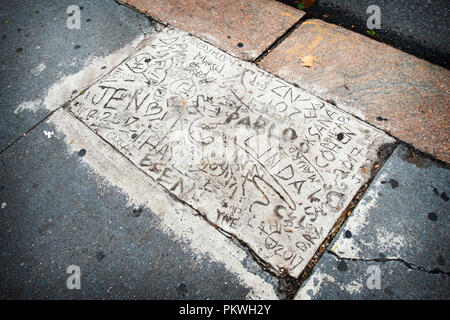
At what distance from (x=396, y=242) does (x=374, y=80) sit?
1.59 meters

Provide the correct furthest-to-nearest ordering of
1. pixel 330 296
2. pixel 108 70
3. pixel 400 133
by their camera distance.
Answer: pixel 108 70
pixel 400 133
pixel 330 296

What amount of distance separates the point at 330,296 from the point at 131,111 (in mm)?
2283

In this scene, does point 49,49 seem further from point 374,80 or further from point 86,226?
point 374,80

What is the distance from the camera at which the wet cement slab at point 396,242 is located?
1742mm

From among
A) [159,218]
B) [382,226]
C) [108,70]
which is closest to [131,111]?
[108,70]

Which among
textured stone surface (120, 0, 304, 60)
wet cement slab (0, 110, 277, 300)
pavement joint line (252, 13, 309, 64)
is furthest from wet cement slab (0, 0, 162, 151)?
pavement joint line (252, 13, 309, 64)

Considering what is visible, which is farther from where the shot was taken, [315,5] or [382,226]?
[315,5]

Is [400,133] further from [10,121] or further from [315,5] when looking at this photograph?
[10,121]

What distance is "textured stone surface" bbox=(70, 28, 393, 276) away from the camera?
1.99 meters

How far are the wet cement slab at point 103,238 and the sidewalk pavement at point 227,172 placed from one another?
0.03 ft

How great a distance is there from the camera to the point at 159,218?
6.77ft

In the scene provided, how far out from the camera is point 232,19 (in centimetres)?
323

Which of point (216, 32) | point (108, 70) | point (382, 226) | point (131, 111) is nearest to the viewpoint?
point (382, 226)

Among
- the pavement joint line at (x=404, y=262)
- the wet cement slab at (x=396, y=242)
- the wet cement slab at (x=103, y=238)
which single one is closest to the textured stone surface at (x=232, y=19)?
the wet cement slab at (x=103, y=238)
